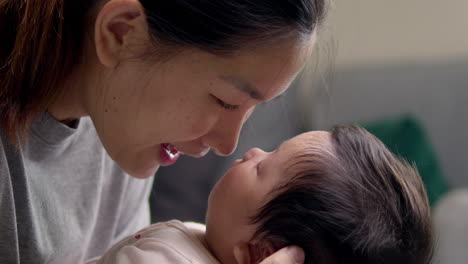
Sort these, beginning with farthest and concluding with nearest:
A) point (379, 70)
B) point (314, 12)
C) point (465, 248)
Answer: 1. point (379, 70)
2. point (465, 248)
3. point (314, 12)

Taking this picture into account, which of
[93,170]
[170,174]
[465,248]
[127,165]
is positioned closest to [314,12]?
[127,165]

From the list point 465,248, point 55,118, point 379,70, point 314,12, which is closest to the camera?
point 314,12

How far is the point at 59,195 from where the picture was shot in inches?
42.4

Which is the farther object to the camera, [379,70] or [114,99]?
[379,70]

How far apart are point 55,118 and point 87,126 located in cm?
12

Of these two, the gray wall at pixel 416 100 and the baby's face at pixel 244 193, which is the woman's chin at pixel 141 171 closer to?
the baby's face at pixel 244 193

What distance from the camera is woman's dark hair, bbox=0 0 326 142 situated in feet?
2.62

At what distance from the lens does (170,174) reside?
1832 millimetres

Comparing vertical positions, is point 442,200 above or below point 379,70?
below

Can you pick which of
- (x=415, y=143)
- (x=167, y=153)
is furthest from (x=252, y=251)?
(x=415, y=143)

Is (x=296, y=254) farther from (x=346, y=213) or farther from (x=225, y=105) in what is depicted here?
(x=225, y=105)

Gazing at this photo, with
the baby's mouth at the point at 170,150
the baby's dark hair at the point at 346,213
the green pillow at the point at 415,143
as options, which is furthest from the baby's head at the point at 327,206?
the green pillow at the point at 415,143

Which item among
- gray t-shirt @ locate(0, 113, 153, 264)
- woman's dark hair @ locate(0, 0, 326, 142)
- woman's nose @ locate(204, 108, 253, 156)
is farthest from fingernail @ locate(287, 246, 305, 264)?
gray t-shirt @ locate(0, 113, 153, 264)

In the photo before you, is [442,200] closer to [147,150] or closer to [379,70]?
[379,70]
